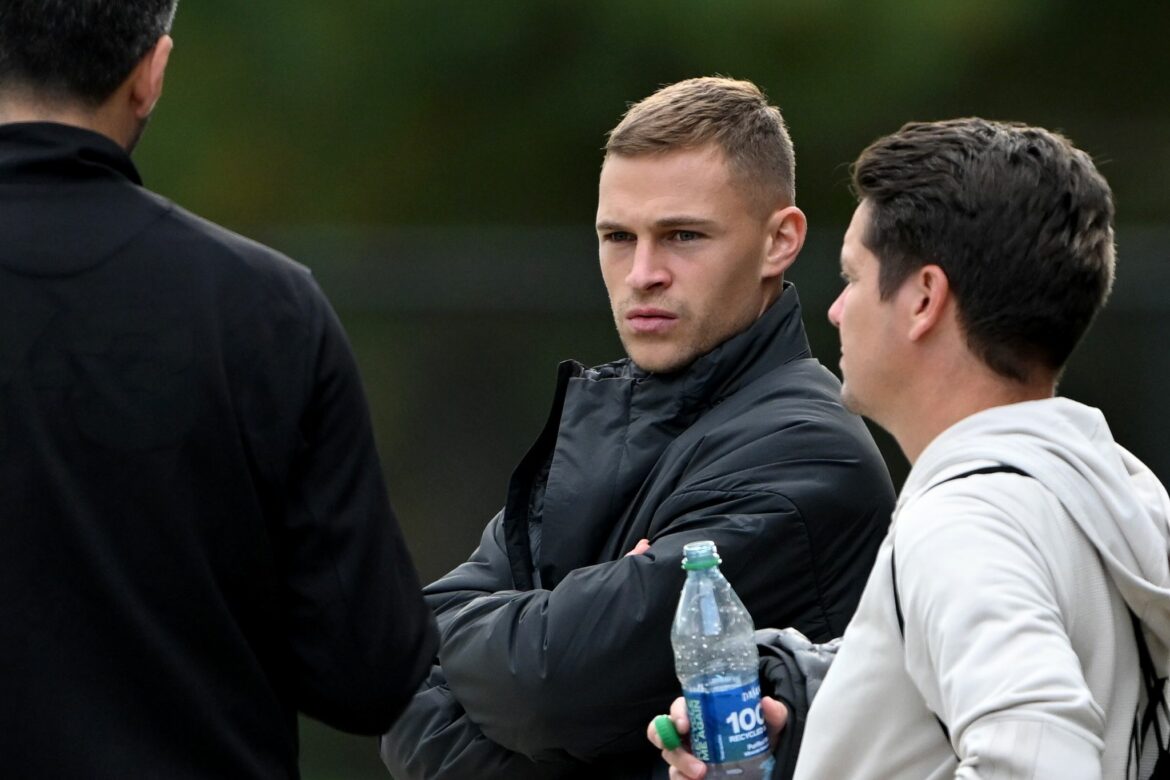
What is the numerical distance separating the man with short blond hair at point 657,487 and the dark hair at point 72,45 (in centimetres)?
99

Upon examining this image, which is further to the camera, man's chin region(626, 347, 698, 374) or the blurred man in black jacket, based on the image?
man's chin region(626, 347, 698, 374)

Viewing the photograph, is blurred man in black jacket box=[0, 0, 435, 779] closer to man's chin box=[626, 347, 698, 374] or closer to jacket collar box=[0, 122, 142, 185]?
jacket collar box=[0, 122, 142, 185]

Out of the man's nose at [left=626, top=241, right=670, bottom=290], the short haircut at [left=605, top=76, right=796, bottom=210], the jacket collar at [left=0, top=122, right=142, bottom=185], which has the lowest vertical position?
the man's nose at [left=626, top=241, right=670, bottom=290]

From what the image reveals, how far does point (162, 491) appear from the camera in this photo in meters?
1.75

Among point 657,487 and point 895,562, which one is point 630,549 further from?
point 895,562

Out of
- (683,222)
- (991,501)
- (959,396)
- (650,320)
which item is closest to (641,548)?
(650,320)

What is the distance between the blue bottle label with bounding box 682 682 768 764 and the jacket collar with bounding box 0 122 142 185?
0.90 meters

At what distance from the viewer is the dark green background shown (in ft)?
23.2

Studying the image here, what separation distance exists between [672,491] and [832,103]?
5058 mm

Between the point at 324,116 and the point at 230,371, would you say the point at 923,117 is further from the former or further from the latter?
the point at 230,371

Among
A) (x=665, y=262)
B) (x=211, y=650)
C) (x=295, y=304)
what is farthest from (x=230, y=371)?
(x=665, y=262)

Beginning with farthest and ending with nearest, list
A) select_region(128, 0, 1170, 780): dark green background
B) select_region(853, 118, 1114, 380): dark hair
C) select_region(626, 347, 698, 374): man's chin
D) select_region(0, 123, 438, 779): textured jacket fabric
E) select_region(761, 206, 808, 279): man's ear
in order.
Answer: select_region(128, 0, 1170, 780): dark green background
select_region(761, 206, 808, 279): man's ear
select_region(626, 347, 698, 374): man's chin
select_region(853, 118, 1114, 380): dark hair
select_region(0, 123, 438, 779): textured jacket fabric

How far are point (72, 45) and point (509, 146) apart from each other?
5.87 metres

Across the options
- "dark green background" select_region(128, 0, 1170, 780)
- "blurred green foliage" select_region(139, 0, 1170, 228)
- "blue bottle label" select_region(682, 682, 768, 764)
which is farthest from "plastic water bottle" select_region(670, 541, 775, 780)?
"blurred green foliage" select_region(139, 0, 1170, 228)
